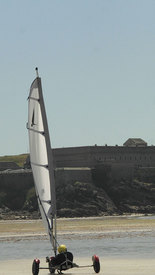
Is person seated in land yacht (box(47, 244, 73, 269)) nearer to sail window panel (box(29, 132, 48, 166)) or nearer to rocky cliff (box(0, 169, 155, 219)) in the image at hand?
sail window panel (box(29, 132, 48, 166))

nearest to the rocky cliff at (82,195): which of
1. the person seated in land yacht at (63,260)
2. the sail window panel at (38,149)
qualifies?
the sail window panel at (38,149)

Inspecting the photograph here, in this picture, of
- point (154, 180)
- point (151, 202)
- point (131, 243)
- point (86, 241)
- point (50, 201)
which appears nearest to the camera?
point (50, 201)

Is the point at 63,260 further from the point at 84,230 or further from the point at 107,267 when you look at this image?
the point at 84,230

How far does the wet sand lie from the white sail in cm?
232

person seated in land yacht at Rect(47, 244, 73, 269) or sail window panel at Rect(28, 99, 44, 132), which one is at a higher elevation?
sail window panel at Rect(28, 99, 44, 132)

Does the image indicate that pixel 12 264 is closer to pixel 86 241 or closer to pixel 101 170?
pixel 86 241

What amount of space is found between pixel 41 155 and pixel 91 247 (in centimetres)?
1979

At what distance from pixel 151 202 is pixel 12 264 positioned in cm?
10655

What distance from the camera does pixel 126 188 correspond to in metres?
146

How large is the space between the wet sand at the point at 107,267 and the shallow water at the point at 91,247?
2717 mm

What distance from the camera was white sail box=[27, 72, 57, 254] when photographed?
3030cm

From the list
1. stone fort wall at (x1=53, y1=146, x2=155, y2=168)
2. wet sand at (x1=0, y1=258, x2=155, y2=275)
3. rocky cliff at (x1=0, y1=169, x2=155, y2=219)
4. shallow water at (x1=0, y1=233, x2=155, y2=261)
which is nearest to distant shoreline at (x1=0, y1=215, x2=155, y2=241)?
shallow water at (x1=0, y1=233, x2=155, y2=261)

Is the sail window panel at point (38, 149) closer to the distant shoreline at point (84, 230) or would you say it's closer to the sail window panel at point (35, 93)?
the sail window panel at point (35, 93)

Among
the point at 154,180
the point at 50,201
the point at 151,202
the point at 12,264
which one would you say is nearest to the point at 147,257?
the point at 12,264
